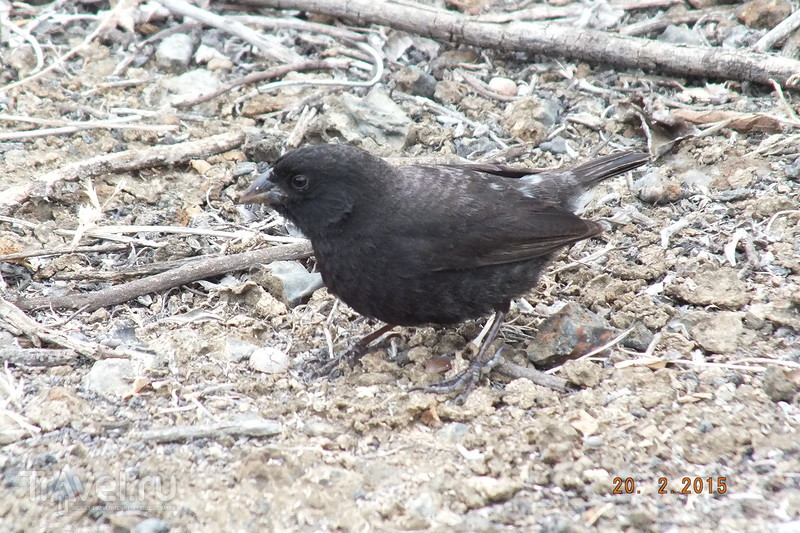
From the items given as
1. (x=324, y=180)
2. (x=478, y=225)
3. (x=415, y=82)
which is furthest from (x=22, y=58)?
(x=478, y=225)

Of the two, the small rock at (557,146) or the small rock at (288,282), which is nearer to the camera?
the small rock at (288,282)

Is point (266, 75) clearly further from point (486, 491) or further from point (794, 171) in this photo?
point (486, 491)

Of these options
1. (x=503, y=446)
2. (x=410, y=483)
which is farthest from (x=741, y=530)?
(x=410, y=483)

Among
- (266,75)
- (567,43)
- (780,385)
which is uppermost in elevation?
(567,43)

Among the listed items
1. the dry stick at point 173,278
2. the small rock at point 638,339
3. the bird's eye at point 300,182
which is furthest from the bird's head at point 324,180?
the small rock at point 638,339

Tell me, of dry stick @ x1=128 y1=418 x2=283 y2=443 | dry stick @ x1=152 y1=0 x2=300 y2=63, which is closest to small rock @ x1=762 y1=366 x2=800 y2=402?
dry stick @ x1=128 y1=418 x2=283 y2=443

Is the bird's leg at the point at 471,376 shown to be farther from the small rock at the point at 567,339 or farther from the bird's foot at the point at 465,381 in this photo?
the small rock at the point at 567,339

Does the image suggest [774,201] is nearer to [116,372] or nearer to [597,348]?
[597,348]
